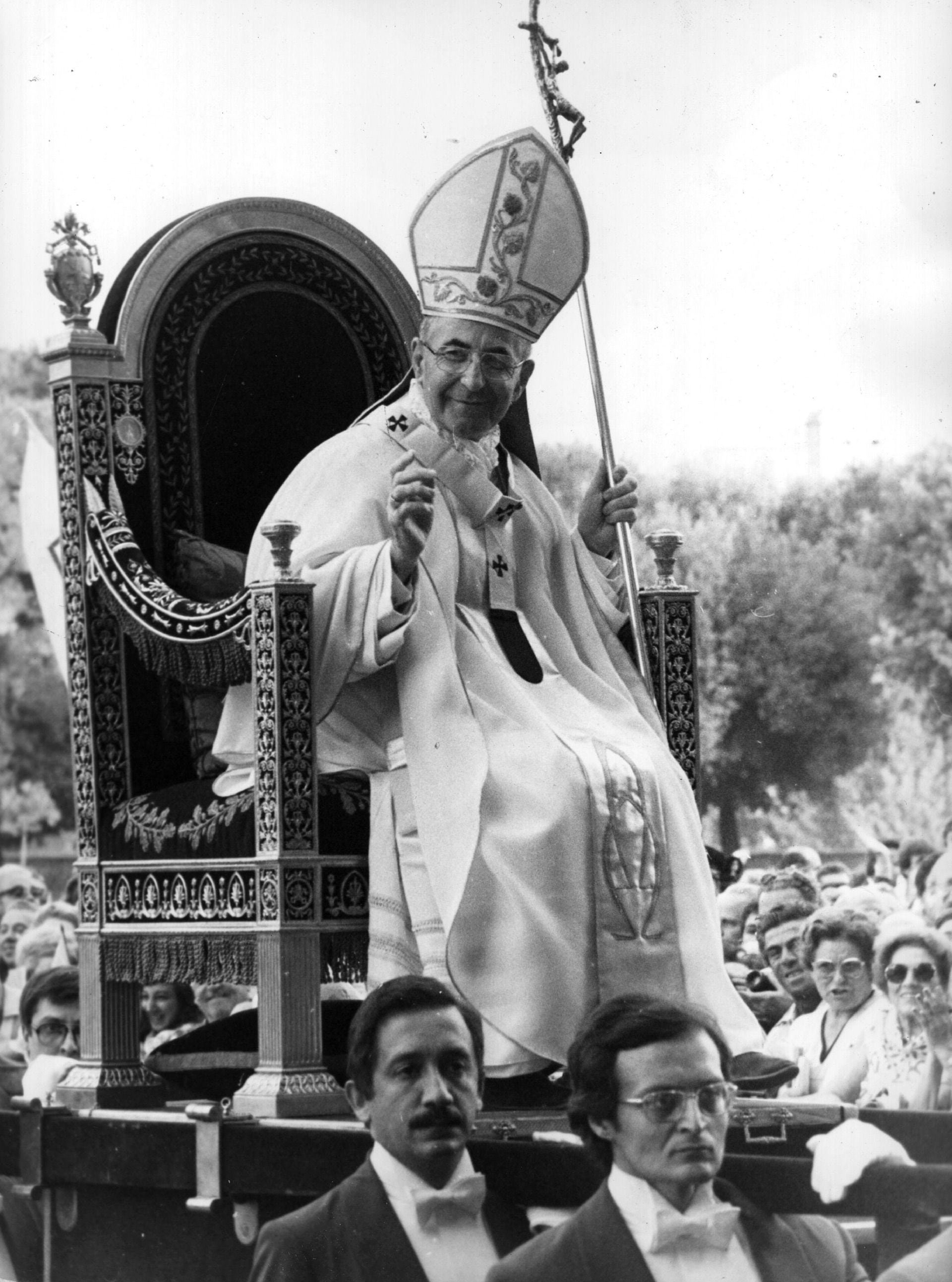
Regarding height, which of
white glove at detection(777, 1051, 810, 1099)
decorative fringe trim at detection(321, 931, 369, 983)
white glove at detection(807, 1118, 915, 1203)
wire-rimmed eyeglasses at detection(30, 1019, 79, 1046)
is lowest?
white glove at detection(807, 1118, 915, 1203)

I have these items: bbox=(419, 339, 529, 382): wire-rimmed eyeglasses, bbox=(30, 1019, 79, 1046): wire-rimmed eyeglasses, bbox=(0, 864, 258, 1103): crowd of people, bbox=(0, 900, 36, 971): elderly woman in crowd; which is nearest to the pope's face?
bbox=(419, 339, 529, 382): wire-rimmed eyeglasses

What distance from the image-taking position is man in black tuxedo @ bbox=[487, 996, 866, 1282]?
2.89m

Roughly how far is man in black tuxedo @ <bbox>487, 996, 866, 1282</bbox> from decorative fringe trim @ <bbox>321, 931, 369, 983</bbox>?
3.02ft

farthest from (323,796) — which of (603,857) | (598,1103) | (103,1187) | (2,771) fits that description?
(2,771)

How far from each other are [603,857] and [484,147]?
124 centimetres

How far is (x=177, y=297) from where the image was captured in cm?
456

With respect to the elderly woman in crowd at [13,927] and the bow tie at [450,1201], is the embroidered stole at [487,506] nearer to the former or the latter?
the bow tie at [450,1201]

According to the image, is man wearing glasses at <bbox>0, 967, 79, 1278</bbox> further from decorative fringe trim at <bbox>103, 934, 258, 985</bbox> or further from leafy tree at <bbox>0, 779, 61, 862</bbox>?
leafy tree at <bbox>0, 779, 61, 862</bbox>

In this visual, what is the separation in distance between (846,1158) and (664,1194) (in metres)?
0.33

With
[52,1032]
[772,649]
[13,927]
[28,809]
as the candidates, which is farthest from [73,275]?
[28,809]

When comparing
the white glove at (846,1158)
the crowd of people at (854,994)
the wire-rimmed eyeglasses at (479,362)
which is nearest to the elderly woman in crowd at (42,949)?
the crowd of people at (854,994)

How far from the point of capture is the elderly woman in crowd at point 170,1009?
6367mm

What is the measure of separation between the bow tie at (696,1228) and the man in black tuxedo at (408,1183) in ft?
1.27

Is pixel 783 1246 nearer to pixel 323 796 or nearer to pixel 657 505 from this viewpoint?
pixel 323 796
